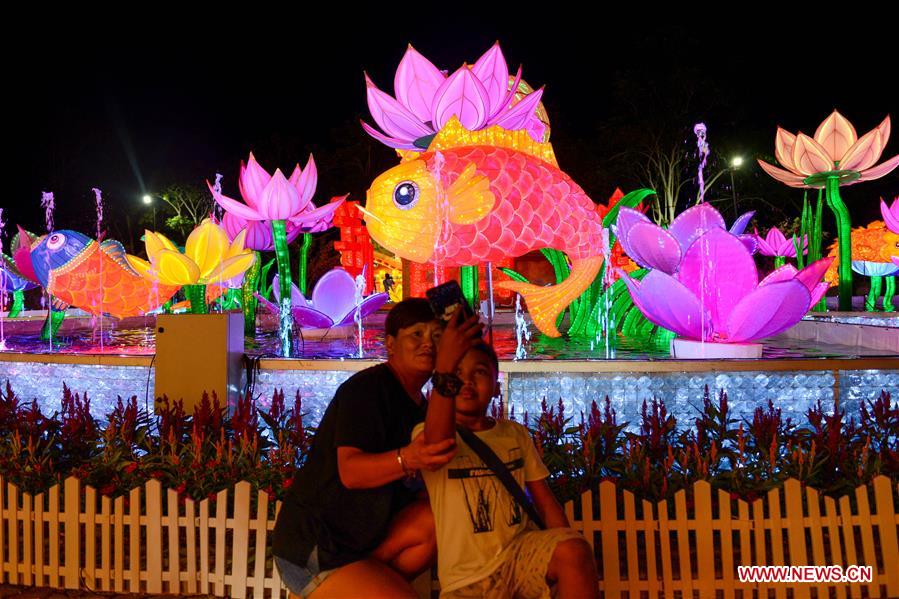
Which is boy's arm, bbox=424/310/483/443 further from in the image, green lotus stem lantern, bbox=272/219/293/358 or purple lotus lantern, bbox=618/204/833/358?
green lotus stem lantern, bbox=272/219/293/358

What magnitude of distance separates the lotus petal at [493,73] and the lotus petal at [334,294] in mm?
3220

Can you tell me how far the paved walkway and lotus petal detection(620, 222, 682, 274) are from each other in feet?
17.2

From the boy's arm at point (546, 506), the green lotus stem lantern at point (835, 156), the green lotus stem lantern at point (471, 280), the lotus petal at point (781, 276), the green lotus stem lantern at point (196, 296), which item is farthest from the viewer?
the green lotus stem lantern at point (835, 156)

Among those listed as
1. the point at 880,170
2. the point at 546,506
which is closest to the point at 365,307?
the point at 546,506

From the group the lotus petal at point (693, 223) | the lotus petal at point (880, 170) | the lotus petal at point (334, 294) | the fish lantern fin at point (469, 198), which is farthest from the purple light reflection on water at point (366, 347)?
the lotus petal at point (880, 170)

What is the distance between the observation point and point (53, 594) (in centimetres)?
326

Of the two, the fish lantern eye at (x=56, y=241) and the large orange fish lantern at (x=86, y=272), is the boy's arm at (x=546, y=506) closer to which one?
the large orange fish lantern at (x=86, y=272)

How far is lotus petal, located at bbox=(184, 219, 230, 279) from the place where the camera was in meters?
7.77

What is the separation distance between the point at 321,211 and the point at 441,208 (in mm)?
1830

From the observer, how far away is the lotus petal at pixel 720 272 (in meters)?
6.65

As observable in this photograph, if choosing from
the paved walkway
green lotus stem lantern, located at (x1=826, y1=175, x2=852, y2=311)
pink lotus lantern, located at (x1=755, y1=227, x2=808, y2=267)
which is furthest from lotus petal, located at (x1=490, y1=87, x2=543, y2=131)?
pink lotus lantern, located at (x1=755, y1=227, x2=808, y2=267)

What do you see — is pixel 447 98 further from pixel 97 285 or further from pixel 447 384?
pixel 447 384

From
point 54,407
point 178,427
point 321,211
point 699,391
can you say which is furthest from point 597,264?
point 54,407

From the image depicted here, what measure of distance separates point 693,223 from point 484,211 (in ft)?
7.39
